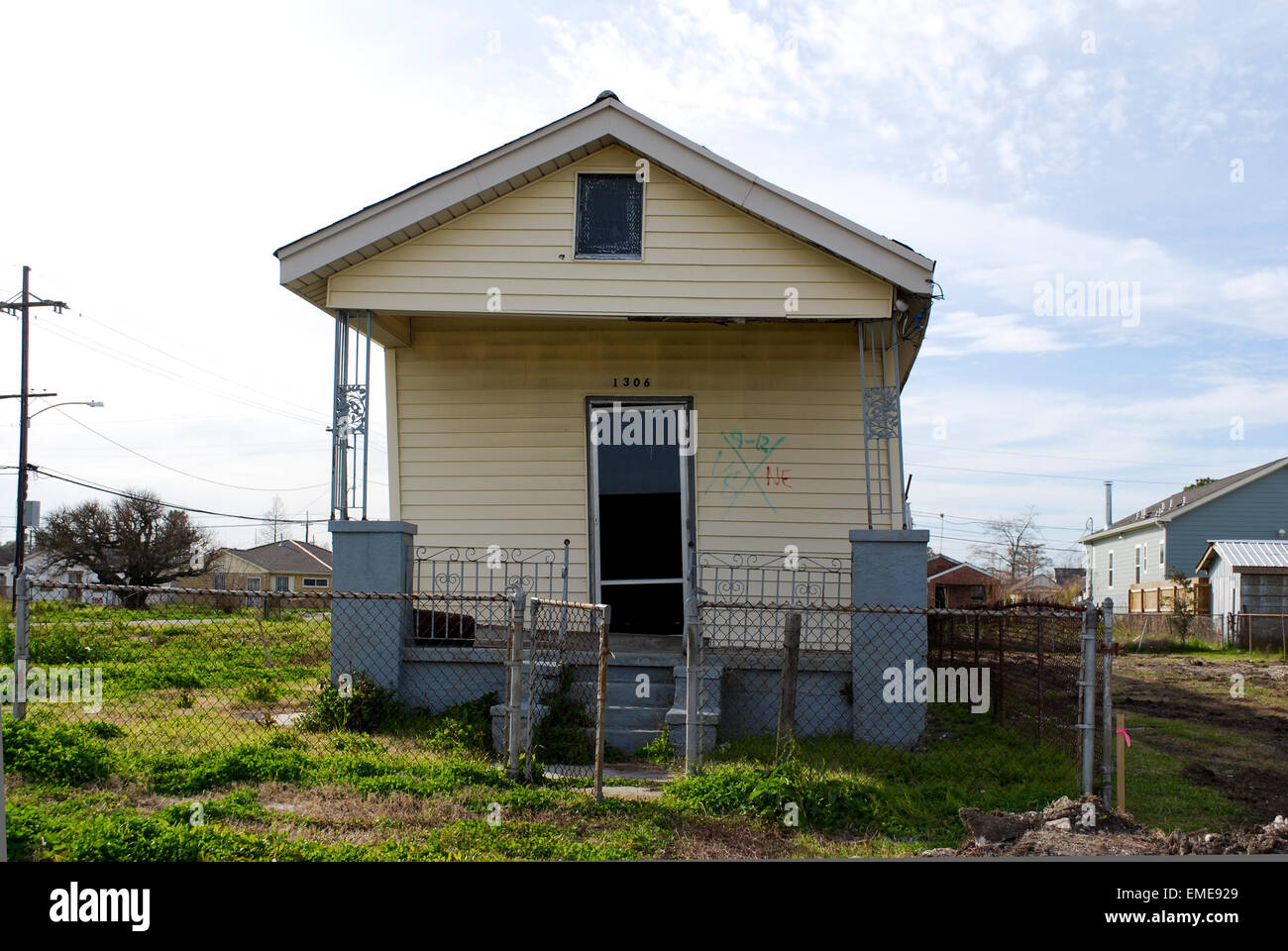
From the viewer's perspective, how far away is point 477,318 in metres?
10.9

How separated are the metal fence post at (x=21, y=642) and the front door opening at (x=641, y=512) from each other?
534 centimetres

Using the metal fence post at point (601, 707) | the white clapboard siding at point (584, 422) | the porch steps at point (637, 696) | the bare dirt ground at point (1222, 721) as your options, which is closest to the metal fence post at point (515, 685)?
the metal fence post at point (601, 707)

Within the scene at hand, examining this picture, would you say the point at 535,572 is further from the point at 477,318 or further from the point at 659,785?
the point at 659,785

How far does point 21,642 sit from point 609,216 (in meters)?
6.47

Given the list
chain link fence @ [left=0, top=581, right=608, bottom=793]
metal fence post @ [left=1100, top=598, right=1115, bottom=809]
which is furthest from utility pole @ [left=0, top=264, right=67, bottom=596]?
metal fence post @ [left=1100, top=598, right=1115, bottom=809]

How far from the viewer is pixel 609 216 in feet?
31.8

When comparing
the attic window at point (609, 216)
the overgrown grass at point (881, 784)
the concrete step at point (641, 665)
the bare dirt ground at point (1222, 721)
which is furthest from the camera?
the attic window at point (609, 216)

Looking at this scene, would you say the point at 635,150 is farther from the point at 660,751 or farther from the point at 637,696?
the point at 660,751

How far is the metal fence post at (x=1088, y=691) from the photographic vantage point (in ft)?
21.5

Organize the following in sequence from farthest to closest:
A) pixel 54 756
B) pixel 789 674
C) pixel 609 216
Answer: pixel 609 216 < pixel 789 674 < pixel 54 756

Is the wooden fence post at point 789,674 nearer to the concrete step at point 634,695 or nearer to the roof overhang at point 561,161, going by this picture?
the concrete step at point 634,695

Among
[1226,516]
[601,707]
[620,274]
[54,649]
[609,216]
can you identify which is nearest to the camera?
[601,707]

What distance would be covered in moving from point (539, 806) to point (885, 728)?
12.4 ft

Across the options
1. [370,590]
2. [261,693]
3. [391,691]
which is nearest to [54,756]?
[391,691]
